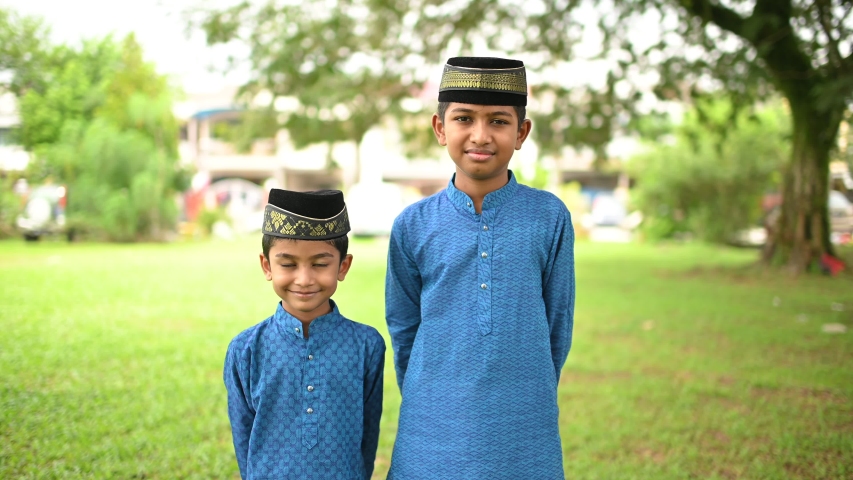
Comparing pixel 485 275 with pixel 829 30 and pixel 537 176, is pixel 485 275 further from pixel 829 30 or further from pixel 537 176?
pixel 537 176

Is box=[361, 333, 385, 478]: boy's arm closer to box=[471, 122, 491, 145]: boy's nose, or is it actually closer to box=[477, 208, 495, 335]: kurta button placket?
box=[477, 208, 495, 335]: kurta button placket

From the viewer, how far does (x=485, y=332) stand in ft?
6.82

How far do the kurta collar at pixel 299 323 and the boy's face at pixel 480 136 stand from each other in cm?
58

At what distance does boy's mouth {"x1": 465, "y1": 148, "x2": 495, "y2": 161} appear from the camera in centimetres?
210

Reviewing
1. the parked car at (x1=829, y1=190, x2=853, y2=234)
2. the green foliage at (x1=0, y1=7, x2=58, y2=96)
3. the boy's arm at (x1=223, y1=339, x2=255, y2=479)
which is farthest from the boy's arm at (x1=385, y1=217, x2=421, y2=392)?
the parked car at (x1=829, y1=190, x2=853, y2=234)

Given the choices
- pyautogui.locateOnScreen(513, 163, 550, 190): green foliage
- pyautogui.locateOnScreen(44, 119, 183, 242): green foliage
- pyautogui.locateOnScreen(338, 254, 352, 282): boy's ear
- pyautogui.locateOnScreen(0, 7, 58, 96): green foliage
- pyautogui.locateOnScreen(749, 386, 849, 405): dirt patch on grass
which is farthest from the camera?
pyautogui.locateOnScreen(513, 163, 550, 190): green foliage

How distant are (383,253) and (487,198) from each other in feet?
41.0

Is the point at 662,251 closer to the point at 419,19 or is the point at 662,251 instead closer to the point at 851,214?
the point at 851,214

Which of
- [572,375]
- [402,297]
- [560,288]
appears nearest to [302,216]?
[402,297]

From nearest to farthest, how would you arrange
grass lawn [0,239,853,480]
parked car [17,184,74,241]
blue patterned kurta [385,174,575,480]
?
blue patterned kurta [385,174,575,480] < grass lawn [0,239,853,480] < parked car [17,184,74,241]

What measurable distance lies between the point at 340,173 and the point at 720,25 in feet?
70.1

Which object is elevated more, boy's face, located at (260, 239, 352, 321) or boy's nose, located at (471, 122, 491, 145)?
boy's nose, located at (471, 122, 491, 145)

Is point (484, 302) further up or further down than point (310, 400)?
further up

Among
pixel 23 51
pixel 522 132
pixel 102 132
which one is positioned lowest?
pixel 522 132
